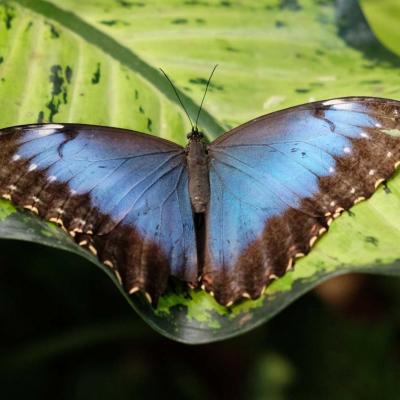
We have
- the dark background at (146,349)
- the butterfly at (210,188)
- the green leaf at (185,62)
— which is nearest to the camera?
the butterfly at (210,188)

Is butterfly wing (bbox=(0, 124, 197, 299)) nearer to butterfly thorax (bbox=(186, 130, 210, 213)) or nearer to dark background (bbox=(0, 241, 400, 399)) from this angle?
butterfly thorax (bbox=(186, 130, 210, 213))

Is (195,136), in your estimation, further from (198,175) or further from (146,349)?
(146,349)

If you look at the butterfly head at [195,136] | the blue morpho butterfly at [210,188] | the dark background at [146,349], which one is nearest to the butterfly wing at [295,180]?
the blue morpho butterfly at [210,188]

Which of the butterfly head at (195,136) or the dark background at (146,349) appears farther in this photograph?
the dark background at (146,349)

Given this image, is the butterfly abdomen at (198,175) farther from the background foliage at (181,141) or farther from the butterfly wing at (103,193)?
the background foliage at (181,141)

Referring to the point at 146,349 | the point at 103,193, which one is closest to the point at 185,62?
the point at 103,193

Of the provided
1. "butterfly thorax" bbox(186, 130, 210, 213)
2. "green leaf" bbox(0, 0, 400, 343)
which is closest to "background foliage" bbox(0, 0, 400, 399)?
"green leaf" bbox(0, 0, 400, 343)
